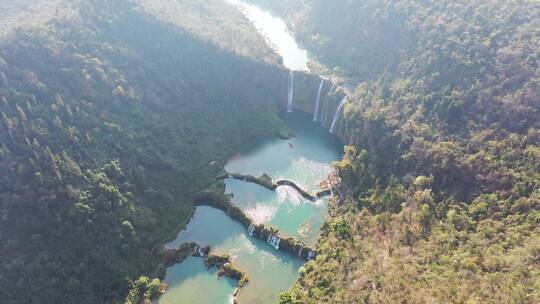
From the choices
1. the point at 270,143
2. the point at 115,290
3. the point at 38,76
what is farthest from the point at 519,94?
the point at 38,76

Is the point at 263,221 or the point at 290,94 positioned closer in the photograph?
the point at 263,221

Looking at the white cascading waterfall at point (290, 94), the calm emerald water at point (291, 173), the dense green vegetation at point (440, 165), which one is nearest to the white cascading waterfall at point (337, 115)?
the calm emerald water at point (291, 173)

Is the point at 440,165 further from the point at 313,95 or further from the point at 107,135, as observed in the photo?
the point at 107,135

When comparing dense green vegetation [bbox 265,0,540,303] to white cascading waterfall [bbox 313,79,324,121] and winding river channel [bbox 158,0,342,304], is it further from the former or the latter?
white cascading waterfall [bbox 313,79,324,121]

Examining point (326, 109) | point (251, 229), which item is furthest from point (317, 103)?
point (251, 229)

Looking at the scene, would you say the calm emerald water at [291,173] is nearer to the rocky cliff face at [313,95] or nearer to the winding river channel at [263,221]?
the winding river channel at [263,221]

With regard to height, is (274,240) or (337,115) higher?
(337,115)
